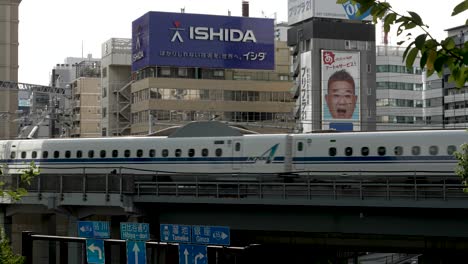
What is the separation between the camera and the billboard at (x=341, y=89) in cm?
10044

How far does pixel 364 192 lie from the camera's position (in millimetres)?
31172

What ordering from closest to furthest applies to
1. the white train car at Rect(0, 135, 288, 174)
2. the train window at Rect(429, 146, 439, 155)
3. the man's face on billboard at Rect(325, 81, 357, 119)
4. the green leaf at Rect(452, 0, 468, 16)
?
the green leaf at Rect(452, 0, 468, 16) < the train window at Rect(429, 146, 439, 155) < the white train car at Rect(0, 135, 288, 174) < the man's face on billboard at Rect(325, 81, 357, 119)

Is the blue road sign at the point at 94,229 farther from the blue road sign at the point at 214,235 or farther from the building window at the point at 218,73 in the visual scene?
the building window at the point at 218,73

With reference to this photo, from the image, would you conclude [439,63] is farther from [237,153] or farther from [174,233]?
[237,153]

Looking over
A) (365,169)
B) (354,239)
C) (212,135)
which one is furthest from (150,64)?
(354,239)

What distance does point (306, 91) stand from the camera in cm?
10050

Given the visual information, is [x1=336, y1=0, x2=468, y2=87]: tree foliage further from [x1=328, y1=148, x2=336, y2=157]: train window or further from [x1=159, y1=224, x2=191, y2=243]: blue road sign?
[x1=328, y1=148, x2=336, y2=157]: train window

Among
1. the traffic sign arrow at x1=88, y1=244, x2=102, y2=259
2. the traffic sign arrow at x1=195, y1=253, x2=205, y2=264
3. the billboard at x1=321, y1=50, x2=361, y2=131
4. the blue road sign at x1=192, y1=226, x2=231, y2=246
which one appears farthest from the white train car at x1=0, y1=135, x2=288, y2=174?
the billboard at x1=321, y1=50, x2=361, y2=131

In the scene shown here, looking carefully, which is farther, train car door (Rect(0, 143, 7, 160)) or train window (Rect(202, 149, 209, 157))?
train car door (Rect(0, 143, 7, 160))

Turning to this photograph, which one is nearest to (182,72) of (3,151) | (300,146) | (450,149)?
(3,151)

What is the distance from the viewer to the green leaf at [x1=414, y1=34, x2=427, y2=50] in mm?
6605

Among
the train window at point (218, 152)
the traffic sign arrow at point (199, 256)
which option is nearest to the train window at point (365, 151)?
the train window at point (218, 152)

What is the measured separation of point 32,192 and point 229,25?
63410 mm

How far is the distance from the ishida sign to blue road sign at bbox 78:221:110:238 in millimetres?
73810
